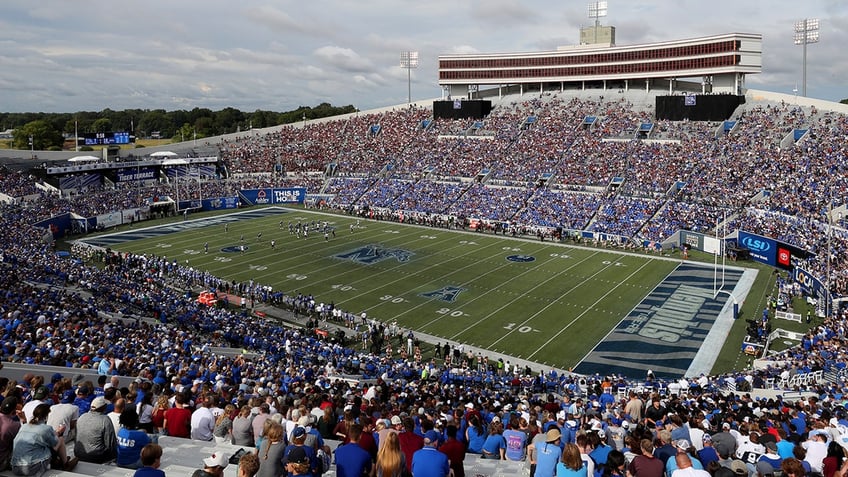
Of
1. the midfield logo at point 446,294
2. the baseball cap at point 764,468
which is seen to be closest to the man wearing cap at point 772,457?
the baseball cap at point 764,468

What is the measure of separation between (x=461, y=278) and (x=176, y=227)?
2864 centimetres

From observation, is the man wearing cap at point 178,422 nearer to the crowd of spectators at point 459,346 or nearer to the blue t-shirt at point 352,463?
the crowd of spectators at point 459,346

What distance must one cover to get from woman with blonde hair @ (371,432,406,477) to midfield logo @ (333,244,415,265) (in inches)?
1369

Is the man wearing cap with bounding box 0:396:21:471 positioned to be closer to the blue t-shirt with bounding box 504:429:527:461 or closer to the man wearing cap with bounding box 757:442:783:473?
the blue t-shirt with bounding box 504:429:527:461

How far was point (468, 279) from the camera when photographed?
3669 centimetres

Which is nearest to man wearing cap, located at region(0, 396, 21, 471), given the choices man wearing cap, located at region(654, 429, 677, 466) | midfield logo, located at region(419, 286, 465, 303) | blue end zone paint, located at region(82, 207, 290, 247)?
man wearing cap, located at region(654, 429, 677, 466)

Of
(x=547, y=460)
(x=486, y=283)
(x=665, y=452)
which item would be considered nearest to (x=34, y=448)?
(x=547, y=460)

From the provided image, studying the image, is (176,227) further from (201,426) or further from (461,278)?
(201,426)

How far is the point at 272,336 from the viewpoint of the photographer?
2475cm

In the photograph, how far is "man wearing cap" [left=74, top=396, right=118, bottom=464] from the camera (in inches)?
263

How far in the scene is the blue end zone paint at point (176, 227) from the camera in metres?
47.6

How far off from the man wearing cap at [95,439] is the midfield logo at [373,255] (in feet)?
110

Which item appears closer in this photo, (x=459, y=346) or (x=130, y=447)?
(x=130, y=447)

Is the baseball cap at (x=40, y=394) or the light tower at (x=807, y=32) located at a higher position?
the light tower at (x=807, y=32)
